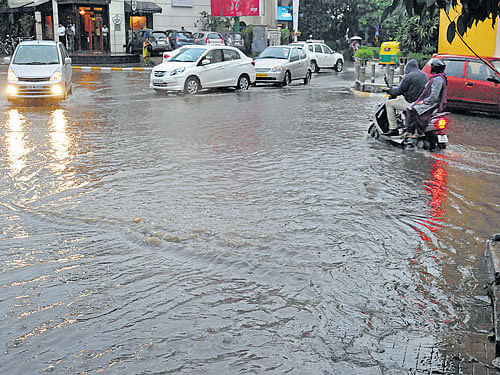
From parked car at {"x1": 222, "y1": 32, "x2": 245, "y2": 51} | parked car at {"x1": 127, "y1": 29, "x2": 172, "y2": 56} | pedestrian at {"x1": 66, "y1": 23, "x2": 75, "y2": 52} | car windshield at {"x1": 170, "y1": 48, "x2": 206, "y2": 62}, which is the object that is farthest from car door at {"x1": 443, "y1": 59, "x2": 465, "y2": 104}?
pedestrian at {"x1": 66, "y1": 23, "x2": 75, "y2": 52}

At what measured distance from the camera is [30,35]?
4938 cm

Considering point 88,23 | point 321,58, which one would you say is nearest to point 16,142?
point 321,58

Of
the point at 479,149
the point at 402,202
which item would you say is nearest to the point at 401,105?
the point at 479,149

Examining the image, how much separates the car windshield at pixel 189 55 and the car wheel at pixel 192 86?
79 centimetres

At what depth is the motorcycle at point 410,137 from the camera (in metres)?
10.9

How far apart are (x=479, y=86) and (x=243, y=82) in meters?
9.44

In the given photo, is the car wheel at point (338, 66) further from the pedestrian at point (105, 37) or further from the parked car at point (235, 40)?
the pedestrian at point (105, 37)

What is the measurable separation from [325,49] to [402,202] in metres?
29.3

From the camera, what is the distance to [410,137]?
11.3 m

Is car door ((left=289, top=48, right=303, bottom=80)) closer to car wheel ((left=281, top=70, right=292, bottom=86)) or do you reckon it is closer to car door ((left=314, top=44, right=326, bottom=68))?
car wheel ((left=281, top=70, right=292, bottom=86))

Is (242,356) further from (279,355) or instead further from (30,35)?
(30,35)

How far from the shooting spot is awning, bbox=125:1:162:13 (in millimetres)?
47625

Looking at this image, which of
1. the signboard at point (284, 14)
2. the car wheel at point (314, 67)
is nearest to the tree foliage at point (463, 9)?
the car wheel at point (314, 67)

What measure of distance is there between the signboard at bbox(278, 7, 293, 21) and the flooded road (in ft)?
178
